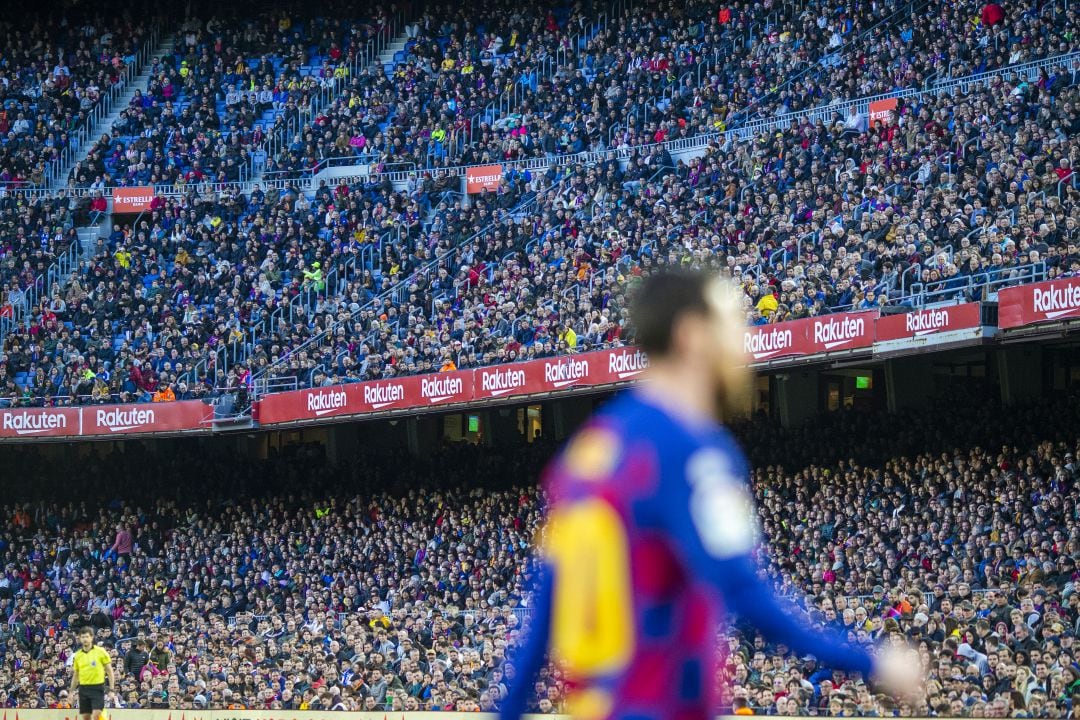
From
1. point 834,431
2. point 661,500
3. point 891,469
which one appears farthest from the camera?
point 834,431

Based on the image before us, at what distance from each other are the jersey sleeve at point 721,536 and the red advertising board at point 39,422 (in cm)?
3701

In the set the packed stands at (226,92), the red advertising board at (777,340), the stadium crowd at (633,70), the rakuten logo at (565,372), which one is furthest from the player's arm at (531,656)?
the packed stands at (226,92)

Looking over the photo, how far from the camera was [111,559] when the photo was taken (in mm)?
37688

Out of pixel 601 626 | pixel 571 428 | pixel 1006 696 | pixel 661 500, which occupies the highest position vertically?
pixel 571 428

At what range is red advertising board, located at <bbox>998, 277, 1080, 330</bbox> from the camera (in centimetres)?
2378

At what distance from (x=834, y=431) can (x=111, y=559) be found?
1836cm

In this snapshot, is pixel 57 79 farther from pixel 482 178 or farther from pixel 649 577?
pixel 649 577

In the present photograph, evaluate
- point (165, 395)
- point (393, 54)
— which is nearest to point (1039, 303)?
point (165, 395)

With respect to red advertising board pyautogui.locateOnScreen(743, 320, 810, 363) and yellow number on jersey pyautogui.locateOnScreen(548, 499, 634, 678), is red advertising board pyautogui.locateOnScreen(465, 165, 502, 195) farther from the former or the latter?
Result: yellow number on jersey pyautogui.locateOnScreen(548, 499, 634, 678)

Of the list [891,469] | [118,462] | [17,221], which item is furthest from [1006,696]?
[17,221]

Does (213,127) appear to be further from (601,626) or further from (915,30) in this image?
(601,626)

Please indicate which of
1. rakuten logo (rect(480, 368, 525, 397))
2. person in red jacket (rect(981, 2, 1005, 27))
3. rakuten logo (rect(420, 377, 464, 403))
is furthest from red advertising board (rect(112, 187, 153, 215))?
person in red jacket (rect(981, 2, 1005, 27))

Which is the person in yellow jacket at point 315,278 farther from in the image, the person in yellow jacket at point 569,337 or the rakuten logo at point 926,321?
the rakuten logo at point 926,321

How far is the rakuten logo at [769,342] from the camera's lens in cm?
2786
